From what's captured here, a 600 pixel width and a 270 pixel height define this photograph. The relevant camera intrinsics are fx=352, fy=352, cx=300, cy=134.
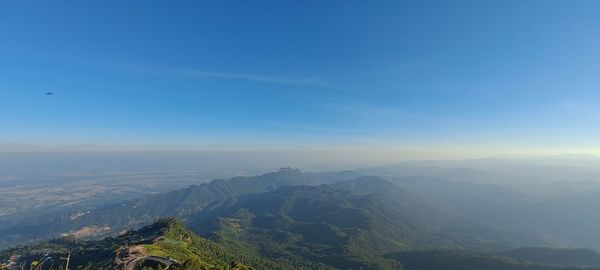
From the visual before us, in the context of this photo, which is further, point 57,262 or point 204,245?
point 204,245

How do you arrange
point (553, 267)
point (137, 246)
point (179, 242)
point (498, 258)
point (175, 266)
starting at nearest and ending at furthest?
point (175, 266), point (137, 246), point (179, 242), point (553, 267), point (498, 258)

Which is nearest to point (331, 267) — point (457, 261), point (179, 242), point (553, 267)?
point (457, 261)

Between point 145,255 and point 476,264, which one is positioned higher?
point 145,255

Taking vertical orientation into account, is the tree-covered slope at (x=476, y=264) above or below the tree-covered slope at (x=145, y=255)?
below

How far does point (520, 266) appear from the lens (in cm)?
18125

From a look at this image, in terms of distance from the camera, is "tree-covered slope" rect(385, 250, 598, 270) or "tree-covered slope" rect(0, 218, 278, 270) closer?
"tree-covered slope" rect(0, 218, 278, 270)

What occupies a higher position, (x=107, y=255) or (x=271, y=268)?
(x=107, y=255)

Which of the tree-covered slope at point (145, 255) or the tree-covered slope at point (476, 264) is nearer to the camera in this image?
the tree-covered slope at point (145, 255)

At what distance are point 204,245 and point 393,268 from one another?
10194 centimetres

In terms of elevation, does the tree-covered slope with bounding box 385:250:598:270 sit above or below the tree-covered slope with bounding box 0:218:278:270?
below

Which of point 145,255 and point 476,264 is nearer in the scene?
point 145,255

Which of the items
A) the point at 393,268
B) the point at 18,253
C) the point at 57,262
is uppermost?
the point at 57,262

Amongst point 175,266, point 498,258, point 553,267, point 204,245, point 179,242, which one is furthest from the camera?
point 498,258

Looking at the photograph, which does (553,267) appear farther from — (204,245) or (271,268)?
(204,245)
